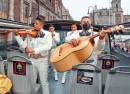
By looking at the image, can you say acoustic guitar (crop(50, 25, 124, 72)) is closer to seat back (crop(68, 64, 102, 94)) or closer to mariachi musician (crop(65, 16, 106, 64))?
mariachi musician (crop(65, 16, 106, 64))

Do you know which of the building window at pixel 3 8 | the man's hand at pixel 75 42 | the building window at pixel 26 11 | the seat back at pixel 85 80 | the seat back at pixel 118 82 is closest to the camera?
the seat back at pixel 118 82

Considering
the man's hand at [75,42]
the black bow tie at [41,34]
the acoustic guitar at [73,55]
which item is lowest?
the acoustic guitar at [73,55]

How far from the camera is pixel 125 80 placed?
6086mm

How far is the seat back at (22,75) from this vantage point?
714 centimetres

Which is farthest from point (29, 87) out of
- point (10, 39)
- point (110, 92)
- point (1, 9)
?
point (1, 9)

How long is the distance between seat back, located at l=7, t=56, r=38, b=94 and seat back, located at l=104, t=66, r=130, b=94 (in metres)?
1.71

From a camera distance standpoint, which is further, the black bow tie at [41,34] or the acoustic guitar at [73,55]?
the acoustic guitar at [73,55]

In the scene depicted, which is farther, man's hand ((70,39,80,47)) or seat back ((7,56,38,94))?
man's hand ((70,39,80,47))

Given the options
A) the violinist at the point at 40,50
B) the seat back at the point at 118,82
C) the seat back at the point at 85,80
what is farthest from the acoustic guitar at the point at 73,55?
the seat back at the point at 118,82

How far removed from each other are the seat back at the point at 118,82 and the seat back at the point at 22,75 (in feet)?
5.61

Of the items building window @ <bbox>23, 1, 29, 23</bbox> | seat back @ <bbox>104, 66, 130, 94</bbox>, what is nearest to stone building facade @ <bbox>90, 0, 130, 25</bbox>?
building window @ <bbox>23, 1, 29, 23</bbox>

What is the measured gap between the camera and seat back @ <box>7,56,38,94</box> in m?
7.14

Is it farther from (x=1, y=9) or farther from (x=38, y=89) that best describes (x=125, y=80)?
(x=1, y=9)

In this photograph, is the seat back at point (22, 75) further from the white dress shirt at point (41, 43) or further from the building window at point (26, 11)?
the building window at point (26, 11)
